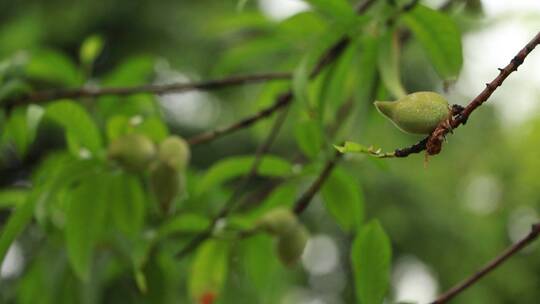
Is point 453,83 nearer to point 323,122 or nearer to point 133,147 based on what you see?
point 323,122

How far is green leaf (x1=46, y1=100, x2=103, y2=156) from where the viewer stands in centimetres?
81

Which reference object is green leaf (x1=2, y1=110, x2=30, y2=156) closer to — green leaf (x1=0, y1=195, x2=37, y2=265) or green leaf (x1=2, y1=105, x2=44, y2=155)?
green leaf (x1=2, y1=105, x2=44, y2=155)

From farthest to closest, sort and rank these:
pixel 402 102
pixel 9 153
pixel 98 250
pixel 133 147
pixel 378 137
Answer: pixel 9 153 < pixel 378 137 < pixel 98 250 < pixel 133 147 < pixel 402 102

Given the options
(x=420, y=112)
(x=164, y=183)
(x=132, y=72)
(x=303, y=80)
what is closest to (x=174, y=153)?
(x=164, y=183)

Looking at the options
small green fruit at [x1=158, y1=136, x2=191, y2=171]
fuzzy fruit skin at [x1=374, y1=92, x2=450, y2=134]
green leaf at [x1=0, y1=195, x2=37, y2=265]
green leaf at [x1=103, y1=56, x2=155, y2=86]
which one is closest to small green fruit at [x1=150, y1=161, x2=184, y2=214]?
small green fruit at [x1=158, y1=136, x2=191, y2=171]

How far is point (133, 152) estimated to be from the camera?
0.78 meters

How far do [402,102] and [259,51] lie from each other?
514 mm

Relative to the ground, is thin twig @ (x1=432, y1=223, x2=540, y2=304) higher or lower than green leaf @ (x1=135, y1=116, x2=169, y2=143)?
higher

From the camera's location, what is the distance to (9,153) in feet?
7.63

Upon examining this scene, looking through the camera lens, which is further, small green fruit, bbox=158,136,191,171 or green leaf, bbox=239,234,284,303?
green leaf, bbox=239,234,284,303

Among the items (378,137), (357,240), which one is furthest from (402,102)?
(378,137)

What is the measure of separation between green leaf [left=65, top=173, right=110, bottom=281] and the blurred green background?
0.04 m

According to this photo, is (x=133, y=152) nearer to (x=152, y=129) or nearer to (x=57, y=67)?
(x=152, y=129)

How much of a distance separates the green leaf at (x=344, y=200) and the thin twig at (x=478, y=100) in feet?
1.28
